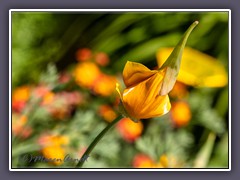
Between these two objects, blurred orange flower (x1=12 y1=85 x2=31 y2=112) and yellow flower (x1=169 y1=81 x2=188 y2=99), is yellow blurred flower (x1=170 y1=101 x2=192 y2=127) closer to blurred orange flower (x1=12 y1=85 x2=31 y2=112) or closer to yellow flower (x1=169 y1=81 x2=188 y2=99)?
yellow flower (x1=169 y1=81 x2=188 y2=99)

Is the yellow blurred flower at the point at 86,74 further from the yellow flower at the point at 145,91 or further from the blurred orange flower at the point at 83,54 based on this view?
the yellow flower at the point at 145,91

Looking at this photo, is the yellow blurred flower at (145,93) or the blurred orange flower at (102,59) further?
the blurred orange flower at (102,59)

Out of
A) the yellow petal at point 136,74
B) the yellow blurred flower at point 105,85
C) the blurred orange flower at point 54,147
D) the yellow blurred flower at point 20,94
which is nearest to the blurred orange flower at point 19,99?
the yellow blurred flower at point 20,94

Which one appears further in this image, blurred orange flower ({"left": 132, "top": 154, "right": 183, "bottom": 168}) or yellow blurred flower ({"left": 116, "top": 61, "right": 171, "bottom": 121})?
blurred orange flower ({"left": 132, "top": 154, "right": 183, "bottom": 168})

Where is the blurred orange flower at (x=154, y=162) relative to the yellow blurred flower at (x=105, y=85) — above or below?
below

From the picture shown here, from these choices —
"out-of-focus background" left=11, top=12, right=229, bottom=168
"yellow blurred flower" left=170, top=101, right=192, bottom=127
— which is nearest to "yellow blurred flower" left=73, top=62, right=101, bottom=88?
"out-of-focus background" left=11, top=12, right=229, bottom=168
